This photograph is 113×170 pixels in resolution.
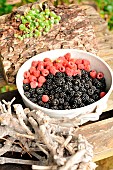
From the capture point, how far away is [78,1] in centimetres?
240

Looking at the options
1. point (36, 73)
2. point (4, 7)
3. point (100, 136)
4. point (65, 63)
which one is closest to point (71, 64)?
point (65, 63)

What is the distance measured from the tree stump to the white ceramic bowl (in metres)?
0.03

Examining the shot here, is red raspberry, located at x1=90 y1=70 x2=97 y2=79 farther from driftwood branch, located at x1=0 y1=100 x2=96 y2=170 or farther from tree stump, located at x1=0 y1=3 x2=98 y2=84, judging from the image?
driftwood branch, located at x1=0 y1=100 x2=96 y2=170

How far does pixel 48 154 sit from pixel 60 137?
0.06 m

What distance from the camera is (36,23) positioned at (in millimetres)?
1350

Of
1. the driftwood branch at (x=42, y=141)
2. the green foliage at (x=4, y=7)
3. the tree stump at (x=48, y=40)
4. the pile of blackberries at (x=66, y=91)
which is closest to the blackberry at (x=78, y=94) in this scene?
the pile of blackberries at (x=66, y=91)

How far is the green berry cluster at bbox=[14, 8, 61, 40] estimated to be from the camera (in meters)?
1.35

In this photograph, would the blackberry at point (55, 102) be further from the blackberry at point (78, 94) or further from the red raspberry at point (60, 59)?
the red raspberry at point (60, 59)

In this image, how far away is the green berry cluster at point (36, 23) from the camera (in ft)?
4.44

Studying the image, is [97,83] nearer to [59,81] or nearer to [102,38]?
[59,81]

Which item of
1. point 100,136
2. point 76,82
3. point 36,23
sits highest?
point 36,23

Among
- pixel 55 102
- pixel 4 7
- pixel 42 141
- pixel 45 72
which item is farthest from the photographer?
pixel 4 7

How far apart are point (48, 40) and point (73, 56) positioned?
0.10 m

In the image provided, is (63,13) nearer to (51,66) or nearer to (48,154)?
(51,66)
